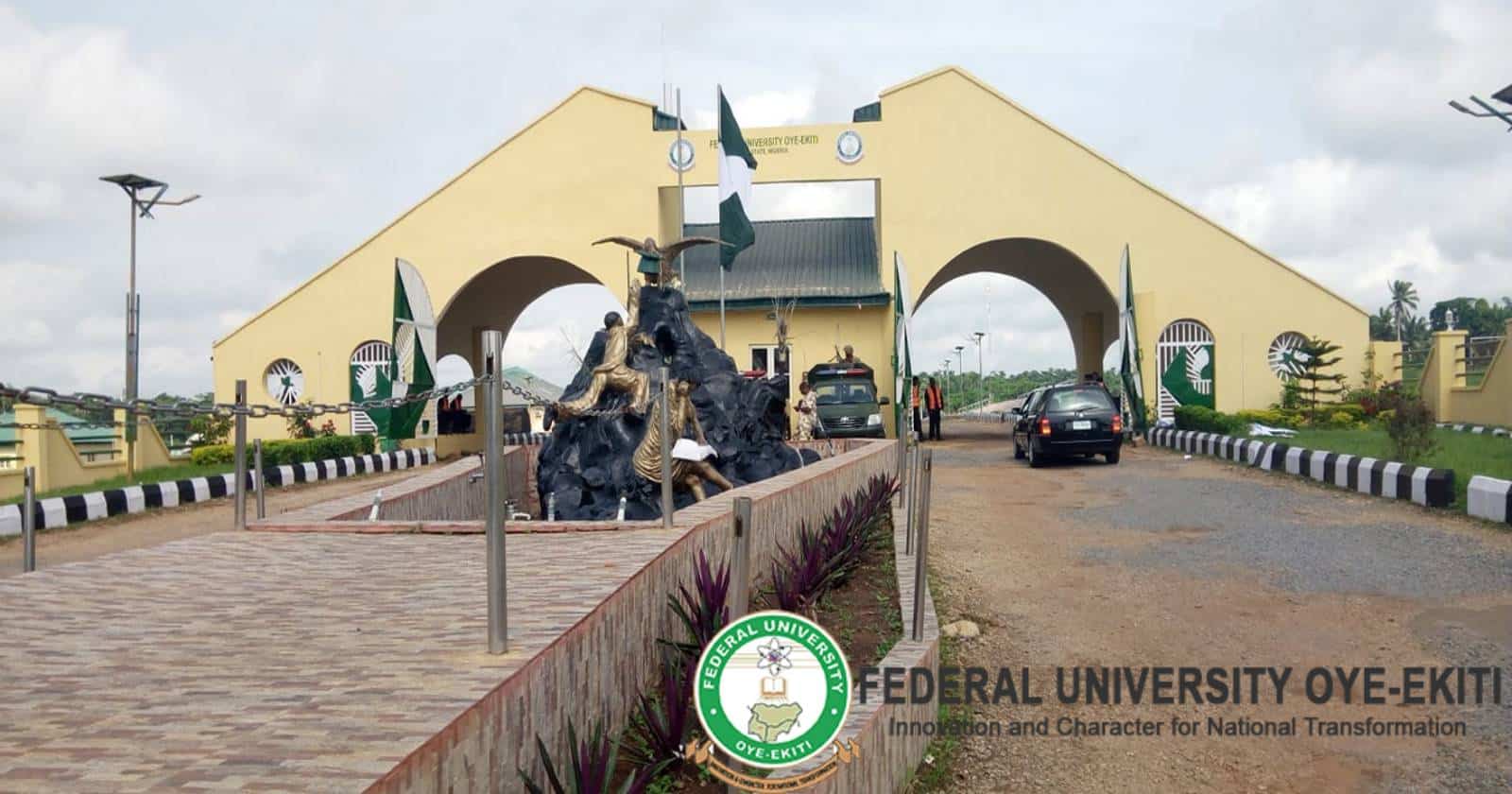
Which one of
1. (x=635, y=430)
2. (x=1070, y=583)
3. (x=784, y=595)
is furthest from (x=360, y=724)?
(x=635, y=430)

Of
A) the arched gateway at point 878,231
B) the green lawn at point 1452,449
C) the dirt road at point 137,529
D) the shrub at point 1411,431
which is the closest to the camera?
the dirt road at point 137,529

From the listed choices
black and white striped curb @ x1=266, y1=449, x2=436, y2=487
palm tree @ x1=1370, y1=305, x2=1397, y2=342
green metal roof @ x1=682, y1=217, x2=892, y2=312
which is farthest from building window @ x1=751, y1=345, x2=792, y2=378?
palm tree @ x1=1370, y1=305, x2=1397, y2=342

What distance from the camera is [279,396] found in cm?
2783

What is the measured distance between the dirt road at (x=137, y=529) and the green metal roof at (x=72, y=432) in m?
4.33

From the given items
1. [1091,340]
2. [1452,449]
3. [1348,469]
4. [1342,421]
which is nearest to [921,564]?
[1348,469]

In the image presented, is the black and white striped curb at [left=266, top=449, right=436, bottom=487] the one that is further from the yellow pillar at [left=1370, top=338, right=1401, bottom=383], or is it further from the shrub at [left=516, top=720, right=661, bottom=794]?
the yellow pillar at [left=1370, top=338, right=1401, bottom=383]

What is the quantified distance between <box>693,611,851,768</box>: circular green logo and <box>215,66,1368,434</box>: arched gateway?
75.7 feet

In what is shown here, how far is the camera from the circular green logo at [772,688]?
8.45 ft

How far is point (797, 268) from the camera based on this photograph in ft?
98.2

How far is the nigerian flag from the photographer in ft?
61.5

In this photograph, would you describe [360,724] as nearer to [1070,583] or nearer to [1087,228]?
[1070,583]

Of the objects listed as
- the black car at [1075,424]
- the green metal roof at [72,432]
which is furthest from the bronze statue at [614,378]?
the green metal roof at [72,432]

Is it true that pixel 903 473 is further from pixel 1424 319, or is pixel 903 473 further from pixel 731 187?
pixel 1424 319

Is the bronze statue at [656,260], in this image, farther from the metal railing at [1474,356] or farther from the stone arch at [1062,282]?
the metal railing at [1474,356]
